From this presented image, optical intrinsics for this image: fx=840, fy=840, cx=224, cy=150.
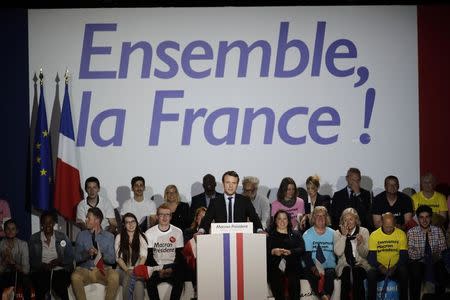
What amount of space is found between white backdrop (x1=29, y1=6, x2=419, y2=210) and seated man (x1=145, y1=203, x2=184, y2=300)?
5.29 ft

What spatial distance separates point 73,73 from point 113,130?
0.89 meters

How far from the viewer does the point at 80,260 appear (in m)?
9.16

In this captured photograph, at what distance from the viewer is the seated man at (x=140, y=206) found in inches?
404

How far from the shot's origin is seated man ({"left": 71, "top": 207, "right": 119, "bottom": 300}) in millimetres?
9000

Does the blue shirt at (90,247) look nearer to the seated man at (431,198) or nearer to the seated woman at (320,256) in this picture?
the seated woman at (320,256)

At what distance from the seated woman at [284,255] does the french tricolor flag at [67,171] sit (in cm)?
280

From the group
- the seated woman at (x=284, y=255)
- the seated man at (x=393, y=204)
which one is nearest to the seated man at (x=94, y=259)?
the seated woman at (x=284, y=255)

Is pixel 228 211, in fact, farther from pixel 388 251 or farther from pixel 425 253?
pixel 425 253

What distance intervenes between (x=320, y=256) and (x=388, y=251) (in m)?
0.74

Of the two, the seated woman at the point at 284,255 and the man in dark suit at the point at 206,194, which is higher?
the man in dark suit at the point at 206,194

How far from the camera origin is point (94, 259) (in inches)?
362

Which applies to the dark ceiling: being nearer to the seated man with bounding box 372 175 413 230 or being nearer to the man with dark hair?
the man with dark hair

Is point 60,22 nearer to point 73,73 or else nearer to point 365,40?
point 73,73

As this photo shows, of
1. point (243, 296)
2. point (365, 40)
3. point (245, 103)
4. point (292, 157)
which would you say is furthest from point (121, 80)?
point (243, 296)
